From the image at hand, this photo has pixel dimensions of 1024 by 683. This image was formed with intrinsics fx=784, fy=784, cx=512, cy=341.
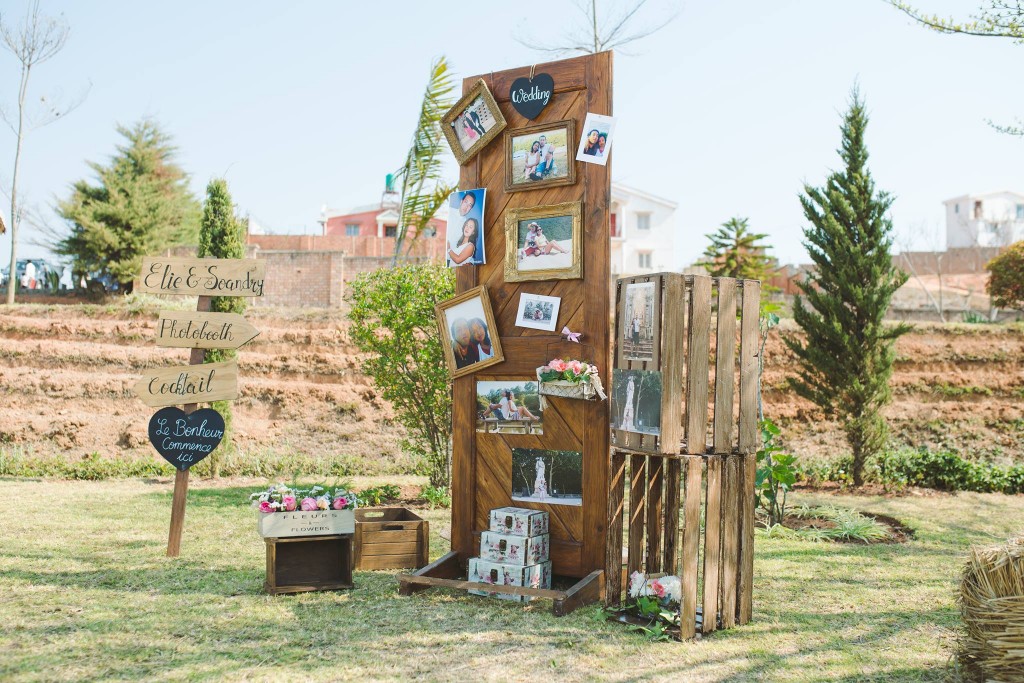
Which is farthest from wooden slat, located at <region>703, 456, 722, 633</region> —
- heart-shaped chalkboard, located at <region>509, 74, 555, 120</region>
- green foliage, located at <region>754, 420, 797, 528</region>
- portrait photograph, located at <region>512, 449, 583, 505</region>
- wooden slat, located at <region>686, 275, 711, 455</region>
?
heart-shaped chalkboard, located at <region>509, 74, 555, 120</region>

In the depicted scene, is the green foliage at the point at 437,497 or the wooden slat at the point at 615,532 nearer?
the wooden slat at the point at 615,532

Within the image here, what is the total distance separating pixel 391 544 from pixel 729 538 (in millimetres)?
2818

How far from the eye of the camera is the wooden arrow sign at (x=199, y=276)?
269 inches

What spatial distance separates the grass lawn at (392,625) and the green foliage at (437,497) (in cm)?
179

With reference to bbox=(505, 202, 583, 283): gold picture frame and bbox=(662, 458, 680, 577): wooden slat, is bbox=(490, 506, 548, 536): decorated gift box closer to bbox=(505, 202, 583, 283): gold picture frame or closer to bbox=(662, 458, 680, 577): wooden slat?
bbox=(662, 458, 680, 577): wooden slat

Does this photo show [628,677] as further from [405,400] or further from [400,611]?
[405,400]

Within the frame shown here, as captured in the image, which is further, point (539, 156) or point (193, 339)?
point (193, 339)

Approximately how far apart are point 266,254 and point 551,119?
1688cm

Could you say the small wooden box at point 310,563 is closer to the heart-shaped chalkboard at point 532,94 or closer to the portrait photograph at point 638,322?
the portrait photograph at point 638,322

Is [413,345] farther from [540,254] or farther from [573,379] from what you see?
[573,379]

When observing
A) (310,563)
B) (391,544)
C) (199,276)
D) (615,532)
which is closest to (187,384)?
(199,276)

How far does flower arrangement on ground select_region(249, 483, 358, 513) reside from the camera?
569cm

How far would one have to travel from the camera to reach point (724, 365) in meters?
4.82

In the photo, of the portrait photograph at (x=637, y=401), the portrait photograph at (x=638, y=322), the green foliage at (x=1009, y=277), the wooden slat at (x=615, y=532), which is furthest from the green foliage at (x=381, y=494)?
the green foliage at (x=1009, y=277)
